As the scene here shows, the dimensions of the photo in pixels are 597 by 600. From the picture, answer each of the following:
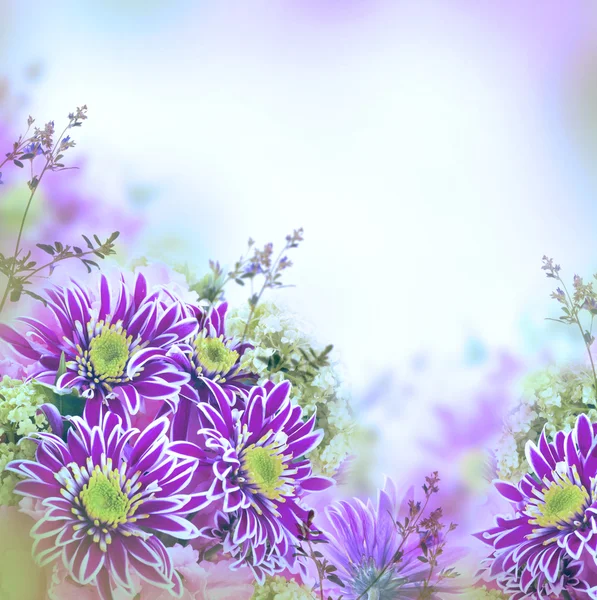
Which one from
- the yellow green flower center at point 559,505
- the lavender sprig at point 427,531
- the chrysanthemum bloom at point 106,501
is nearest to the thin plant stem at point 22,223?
the chrysanthemum bloom at point 106,501

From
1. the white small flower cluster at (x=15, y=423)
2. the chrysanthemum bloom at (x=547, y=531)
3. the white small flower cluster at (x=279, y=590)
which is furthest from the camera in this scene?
the chrysanthemum bloom at (x=547, y=531)

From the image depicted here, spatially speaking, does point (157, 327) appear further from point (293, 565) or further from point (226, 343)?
point (293, 565)

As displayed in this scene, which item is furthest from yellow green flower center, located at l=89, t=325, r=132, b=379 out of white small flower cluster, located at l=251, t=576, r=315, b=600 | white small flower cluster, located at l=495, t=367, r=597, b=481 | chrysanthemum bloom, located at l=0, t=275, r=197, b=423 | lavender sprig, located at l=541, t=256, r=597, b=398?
lavender sprig, located at l=541, t=256, r=597, b=398

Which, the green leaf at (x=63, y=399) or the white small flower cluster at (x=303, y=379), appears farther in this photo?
the white small flower cluster at (x=303, y=379)

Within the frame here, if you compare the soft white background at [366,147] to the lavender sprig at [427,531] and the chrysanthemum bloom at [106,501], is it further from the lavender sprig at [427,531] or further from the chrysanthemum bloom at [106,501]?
the chrysanthemum bloom at [106,501]

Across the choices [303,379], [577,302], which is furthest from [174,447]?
[577,302]

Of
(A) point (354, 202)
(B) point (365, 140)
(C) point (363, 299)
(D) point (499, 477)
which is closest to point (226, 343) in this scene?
(C) point (363, 299)

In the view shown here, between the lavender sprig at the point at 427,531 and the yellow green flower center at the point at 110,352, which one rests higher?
the yellow green flower center at the point at 110,352
